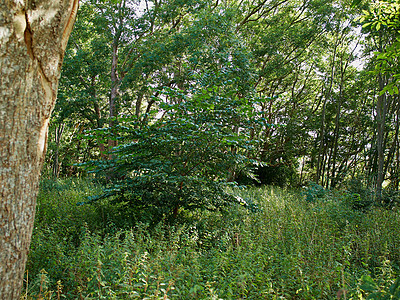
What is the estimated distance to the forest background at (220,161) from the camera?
2955 mm

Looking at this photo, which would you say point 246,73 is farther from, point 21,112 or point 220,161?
point 21,112

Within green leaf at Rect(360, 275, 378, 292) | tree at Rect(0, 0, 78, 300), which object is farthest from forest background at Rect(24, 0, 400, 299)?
tree at Rect(0, 0, 78, 300)

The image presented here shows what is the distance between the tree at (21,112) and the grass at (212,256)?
583 mm

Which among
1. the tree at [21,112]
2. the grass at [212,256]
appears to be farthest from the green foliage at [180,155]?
the tree at [21,112]

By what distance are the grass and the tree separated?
1.91ft

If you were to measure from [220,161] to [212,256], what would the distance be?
2.19 meters

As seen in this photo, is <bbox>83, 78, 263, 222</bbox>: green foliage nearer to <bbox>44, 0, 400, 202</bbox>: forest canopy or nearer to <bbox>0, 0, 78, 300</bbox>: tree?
<bbox>44, 0, 400, 202</bbox>: forest canopy

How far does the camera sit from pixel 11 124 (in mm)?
1867

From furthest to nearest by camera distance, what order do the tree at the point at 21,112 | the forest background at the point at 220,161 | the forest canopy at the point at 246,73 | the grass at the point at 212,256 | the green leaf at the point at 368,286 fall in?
the forest canopy at the point at 246,73 → the forest background at the point at 220,161 → the grass at the point at 212,256 → the tree at the point at 21,112 → the green leaf at the point at 368,286

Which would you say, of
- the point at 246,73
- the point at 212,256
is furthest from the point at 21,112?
the point at 246,73

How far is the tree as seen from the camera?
183 centimetres

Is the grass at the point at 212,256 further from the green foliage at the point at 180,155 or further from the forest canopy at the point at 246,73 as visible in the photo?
the forest canopy at the point at 246,73

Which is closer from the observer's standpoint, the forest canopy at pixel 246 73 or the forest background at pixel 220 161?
the forest background at pixel 220 161

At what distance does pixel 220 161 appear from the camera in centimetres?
561
